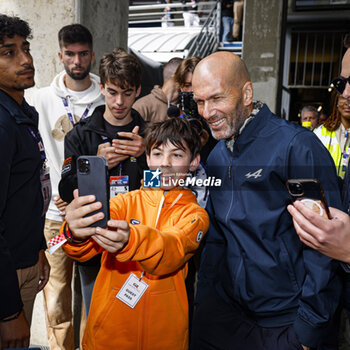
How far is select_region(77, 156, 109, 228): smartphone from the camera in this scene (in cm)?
133

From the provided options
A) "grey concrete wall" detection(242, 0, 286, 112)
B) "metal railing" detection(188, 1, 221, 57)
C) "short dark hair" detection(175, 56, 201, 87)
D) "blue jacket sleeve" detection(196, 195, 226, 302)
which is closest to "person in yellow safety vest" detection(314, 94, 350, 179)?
"short dark hair" detection(175, 56, 201, 87)

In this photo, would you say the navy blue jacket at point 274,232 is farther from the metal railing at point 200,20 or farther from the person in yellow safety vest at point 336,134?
the metal railing at point 200,20

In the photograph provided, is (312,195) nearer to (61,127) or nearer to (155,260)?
(155,260)

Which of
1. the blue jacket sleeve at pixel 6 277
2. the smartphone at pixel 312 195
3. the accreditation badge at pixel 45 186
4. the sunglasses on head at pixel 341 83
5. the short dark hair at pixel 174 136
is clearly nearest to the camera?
the smartphone at pixel 312 195

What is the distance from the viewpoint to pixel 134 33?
594 inches

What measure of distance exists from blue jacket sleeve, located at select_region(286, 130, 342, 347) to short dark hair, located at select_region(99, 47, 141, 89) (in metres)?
1.37

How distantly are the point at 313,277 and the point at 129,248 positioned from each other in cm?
87

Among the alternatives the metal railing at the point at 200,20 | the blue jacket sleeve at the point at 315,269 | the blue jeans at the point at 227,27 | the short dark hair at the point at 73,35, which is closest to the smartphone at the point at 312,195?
the blue jacket sleeve at the point at 315,269

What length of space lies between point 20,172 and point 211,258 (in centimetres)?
118

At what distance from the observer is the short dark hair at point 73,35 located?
309 cm

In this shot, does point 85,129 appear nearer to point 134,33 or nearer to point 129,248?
point 129,248

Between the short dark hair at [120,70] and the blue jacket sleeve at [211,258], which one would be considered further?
the short dark hair at [120,70]

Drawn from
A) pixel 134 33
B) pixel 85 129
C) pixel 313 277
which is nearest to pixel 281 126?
pixel 313 277

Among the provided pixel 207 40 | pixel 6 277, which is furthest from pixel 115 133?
pixel 207 40
